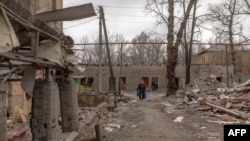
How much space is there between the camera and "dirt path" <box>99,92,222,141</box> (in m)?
10.5

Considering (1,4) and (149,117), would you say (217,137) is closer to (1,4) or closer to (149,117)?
(149,117)

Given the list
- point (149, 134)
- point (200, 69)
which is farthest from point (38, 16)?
point (200, 69)

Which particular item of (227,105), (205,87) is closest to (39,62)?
(227,105)

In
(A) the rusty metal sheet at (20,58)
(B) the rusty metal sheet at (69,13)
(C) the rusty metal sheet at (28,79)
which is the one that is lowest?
(C) the rusty metal sheet at (28,79)

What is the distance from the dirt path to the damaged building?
5.77 ft

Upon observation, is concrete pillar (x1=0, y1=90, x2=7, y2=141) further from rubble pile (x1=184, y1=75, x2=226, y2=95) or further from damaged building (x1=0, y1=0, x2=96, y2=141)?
rubble pile (x1=184, y1=75, x2=226, y2=95)

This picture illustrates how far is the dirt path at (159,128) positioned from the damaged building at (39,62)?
5.77ft

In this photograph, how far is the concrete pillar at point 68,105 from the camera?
10.4 meters

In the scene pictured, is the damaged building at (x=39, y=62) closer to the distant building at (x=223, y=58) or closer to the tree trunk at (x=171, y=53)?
the tree trunk at (x=171, y=53)

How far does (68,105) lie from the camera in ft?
34.2

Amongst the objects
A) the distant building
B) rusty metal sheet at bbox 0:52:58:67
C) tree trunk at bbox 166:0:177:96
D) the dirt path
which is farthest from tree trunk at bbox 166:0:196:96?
the distant building

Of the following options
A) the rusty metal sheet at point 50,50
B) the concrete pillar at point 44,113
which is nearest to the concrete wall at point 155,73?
the concrete pillar at point 44,113

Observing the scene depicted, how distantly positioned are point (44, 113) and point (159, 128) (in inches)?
200

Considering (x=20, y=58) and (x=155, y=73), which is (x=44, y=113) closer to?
(x=20, y=58)
